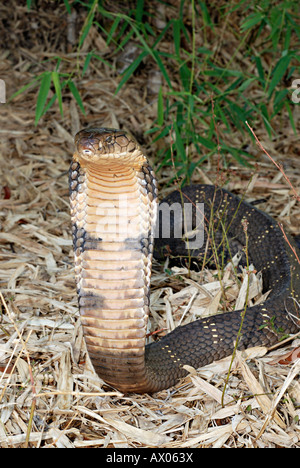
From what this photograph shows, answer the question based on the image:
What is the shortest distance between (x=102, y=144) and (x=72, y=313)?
1.29 m

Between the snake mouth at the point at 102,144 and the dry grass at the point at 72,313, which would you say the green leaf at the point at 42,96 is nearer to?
the dry grass at the point at 72,313

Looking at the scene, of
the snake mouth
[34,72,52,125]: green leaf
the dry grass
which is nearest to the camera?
the snake mouth

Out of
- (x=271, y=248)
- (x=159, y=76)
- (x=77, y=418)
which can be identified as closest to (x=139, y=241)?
(x=77, y=418)

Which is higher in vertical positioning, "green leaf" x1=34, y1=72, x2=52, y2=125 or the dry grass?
"green leaf" x1=34, y1=72, x2=52, y2=125

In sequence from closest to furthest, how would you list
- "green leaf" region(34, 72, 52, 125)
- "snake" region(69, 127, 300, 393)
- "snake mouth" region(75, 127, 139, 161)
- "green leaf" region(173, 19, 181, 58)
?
"snake mouth" region(75, 127, 139, 161) < "snake" region(69, 127, 300, 393) < "green leaf" region(34, 72, 52, 125) < "green leaf" region(173, 19, 181, 58)

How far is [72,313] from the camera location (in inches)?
125

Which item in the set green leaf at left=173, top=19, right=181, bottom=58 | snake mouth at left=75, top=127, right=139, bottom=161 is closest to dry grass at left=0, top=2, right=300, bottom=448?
snake mouth at left=75, top=127, right=139, bottom=161

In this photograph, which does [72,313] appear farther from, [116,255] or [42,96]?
[42,96]

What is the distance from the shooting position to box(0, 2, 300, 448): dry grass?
2.43 m

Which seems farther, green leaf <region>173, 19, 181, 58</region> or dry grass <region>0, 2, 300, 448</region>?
green leaf <region>173, 19, 181, 58</region>

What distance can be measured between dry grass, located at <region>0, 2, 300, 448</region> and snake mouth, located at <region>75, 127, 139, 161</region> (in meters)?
0.66

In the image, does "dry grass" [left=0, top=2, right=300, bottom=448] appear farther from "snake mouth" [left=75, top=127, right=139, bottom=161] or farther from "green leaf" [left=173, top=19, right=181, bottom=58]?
"green leaf" [left=173, top=19, right=181, bottom=58]

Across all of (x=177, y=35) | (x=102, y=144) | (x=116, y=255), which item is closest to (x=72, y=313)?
(x=116, y=255)

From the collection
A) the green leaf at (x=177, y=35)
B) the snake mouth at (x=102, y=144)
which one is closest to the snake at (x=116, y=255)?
the snake mouth at (x=102, y=144)
